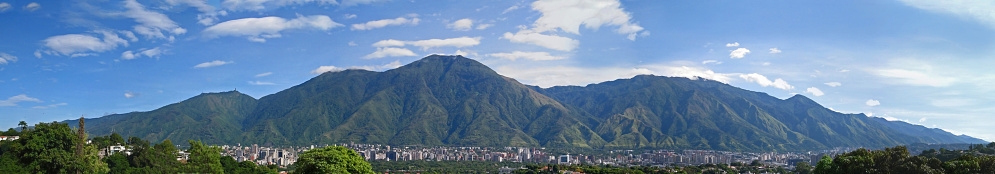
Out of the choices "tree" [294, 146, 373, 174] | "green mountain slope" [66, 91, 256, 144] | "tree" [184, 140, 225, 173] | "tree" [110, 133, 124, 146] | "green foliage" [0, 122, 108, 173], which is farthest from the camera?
"green mountain slope" [66, 91, 256, 144]

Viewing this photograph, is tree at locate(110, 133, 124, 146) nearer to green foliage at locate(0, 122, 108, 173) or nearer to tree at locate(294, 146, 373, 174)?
green foliage at locate(0, 122, 108, 173)

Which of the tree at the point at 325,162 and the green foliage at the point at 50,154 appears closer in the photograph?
the tree at the point at 325,162

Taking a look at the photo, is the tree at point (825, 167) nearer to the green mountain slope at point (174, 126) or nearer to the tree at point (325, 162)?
the tree at point (325, 162)

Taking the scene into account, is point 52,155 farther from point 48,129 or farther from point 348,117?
point 348,117

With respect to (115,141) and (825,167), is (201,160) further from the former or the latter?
(825,167)

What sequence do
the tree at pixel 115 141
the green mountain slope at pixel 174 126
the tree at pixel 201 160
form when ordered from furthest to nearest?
the green mountain slope at pixel 174 126, the tree at pixel 115 141, the tree at pixel 201 160

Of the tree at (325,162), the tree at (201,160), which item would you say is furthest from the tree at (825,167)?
the tree at (201,160)

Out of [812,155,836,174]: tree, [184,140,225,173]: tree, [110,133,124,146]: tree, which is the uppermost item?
[110,133,124,146]: tree

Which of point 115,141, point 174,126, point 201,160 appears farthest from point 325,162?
point 174,126

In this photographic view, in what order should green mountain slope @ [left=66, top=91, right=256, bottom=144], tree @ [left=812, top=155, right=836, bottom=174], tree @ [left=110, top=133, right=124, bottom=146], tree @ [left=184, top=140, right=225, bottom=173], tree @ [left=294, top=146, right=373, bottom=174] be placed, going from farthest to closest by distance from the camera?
green mountain slope @ [left=66, top=91, right=256, bottom=144] → tree @ [left=110, top=133, right=124, bottom=146] → tree @ [left=812, top=155, right=836, bottom=174] → tree @ [left=184, top=140, right=225, bottom=173] → tree @ [left=294, top=146, right=373, bottom=174]

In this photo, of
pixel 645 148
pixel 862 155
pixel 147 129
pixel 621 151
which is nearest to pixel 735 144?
pixel 645 148

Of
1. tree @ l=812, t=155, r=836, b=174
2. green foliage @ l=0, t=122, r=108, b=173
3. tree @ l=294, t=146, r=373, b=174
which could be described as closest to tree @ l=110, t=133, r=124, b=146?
green foliage @ l=0, t=122, r=108, b=173
